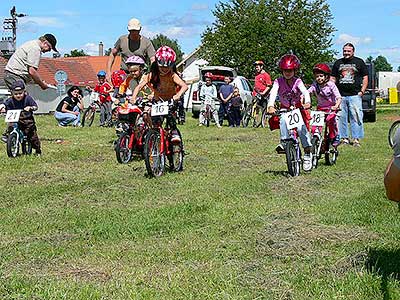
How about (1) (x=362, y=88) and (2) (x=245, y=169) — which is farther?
(1) (x=362, y=88)

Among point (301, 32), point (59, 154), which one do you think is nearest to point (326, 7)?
point (301, 32)

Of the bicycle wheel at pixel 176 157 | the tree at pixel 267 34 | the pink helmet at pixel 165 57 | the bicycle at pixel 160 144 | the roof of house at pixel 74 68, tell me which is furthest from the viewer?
the roof of house at pixel 74 68

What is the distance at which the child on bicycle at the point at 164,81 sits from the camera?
977cm

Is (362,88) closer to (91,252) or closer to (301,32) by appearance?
(91,252)

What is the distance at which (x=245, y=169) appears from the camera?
34.0 feet

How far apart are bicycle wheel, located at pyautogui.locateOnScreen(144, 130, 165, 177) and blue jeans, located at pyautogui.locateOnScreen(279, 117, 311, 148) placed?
1580mm

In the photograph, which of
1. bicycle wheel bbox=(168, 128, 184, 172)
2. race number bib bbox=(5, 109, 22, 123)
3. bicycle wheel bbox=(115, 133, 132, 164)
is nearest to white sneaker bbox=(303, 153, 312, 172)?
bicycle wheel bbox=(168, 128, 184, 172)

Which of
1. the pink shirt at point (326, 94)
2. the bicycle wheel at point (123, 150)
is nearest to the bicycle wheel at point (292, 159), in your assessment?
the pink shirt at point (326, 94)

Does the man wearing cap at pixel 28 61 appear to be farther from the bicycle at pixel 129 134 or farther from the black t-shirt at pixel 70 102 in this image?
the black t-shirt at pixel 70 102

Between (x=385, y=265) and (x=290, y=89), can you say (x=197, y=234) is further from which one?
(x=290, y=89)

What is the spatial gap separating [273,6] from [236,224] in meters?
→ 51.8

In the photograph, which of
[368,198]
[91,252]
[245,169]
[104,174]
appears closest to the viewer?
[91,252]

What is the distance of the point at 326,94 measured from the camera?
1107cm

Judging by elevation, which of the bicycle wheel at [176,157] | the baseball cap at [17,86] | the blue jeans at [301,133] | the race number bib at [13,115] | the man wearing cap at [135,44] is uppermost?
the man wearing cap at [135,44]
